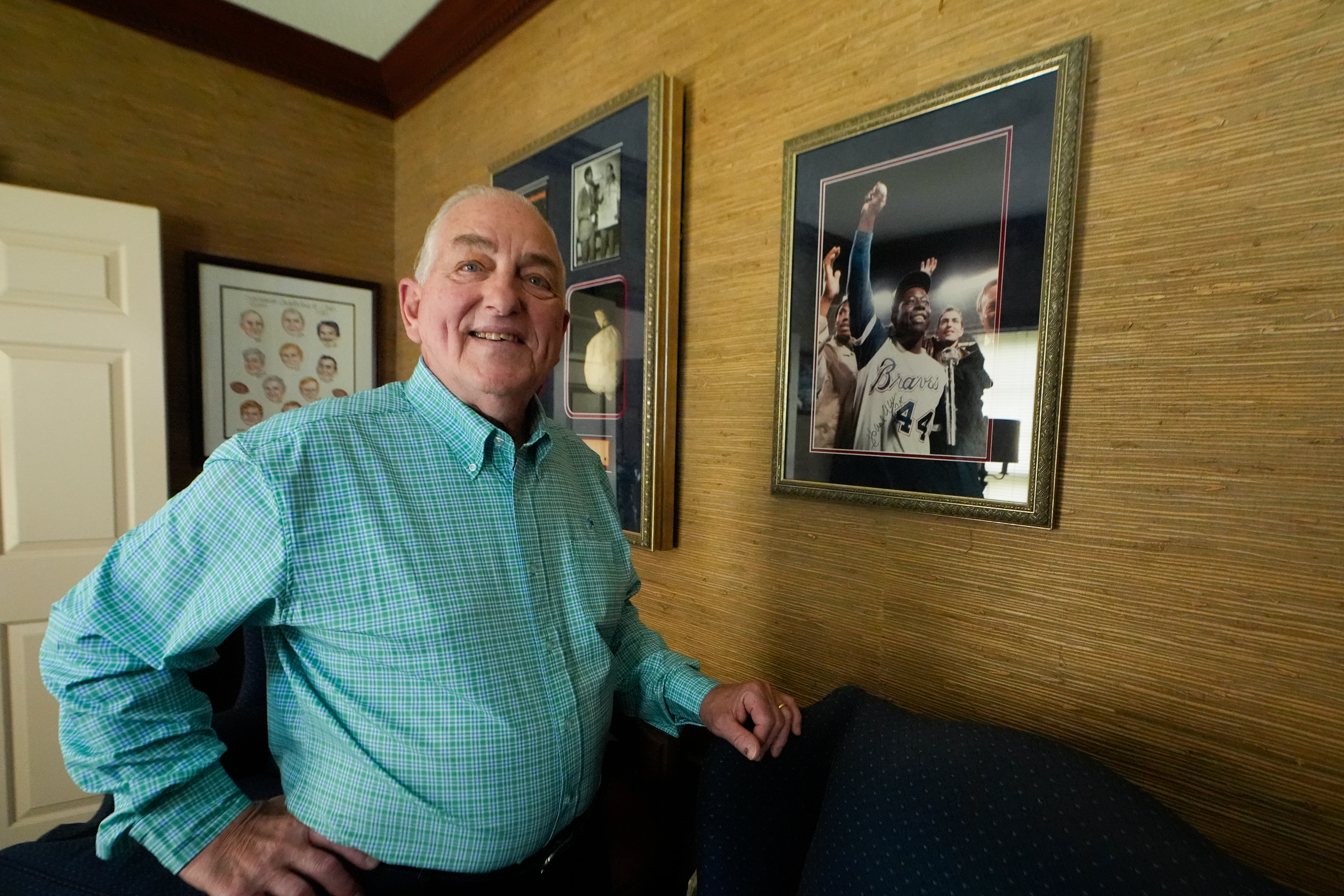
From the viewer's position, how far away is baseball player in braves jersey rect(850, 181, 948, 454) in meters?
0.99

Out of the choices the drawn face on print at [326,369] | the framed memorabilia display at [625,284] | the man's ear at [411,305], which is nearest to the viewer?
the man's ear at [411,305]

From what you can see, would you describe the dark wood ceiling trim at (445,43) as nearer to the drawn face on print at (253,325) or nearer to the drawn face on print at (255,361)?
the drawn face on print at (253,325)

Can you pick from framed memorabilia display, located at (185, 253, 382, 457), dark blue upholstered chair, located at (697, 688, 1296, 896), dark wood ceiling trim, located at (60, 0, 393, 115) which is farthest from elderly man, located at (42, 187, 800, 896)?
dark wood ceiling trim, located at (60, 0, 393, 115)

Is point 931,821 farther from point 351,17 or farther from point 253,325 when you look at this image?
point 351,17

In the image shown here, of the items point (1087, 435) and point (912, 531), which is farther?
point (912, 531)

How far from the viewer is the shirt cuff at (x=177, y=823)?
0.68 m

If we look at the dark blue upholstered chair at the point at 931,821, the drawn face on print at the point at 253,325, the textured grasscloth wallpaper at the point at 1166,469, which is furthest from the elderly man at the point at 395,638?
the drawn face on print at the point at 253,325

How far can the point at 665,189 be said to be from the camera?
4.50ft

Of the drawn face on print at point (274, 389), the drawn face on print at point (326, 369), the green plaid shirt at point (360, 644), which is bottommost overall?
the green plaid shirt at point (360, 644)

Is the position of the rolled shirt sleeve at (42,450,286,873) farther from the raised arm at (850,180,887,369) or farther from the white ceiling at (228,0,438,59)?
the white ceiling at (228,0,438,59)

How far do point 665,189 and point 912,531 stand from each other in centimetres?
89

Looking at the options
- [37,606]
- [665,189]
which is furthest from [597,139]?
[37,606]

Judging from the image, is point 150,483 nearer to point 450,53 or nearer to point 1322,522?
point 450,53

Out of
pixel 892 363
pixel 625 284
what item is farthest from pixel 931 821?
pixel 625 284
